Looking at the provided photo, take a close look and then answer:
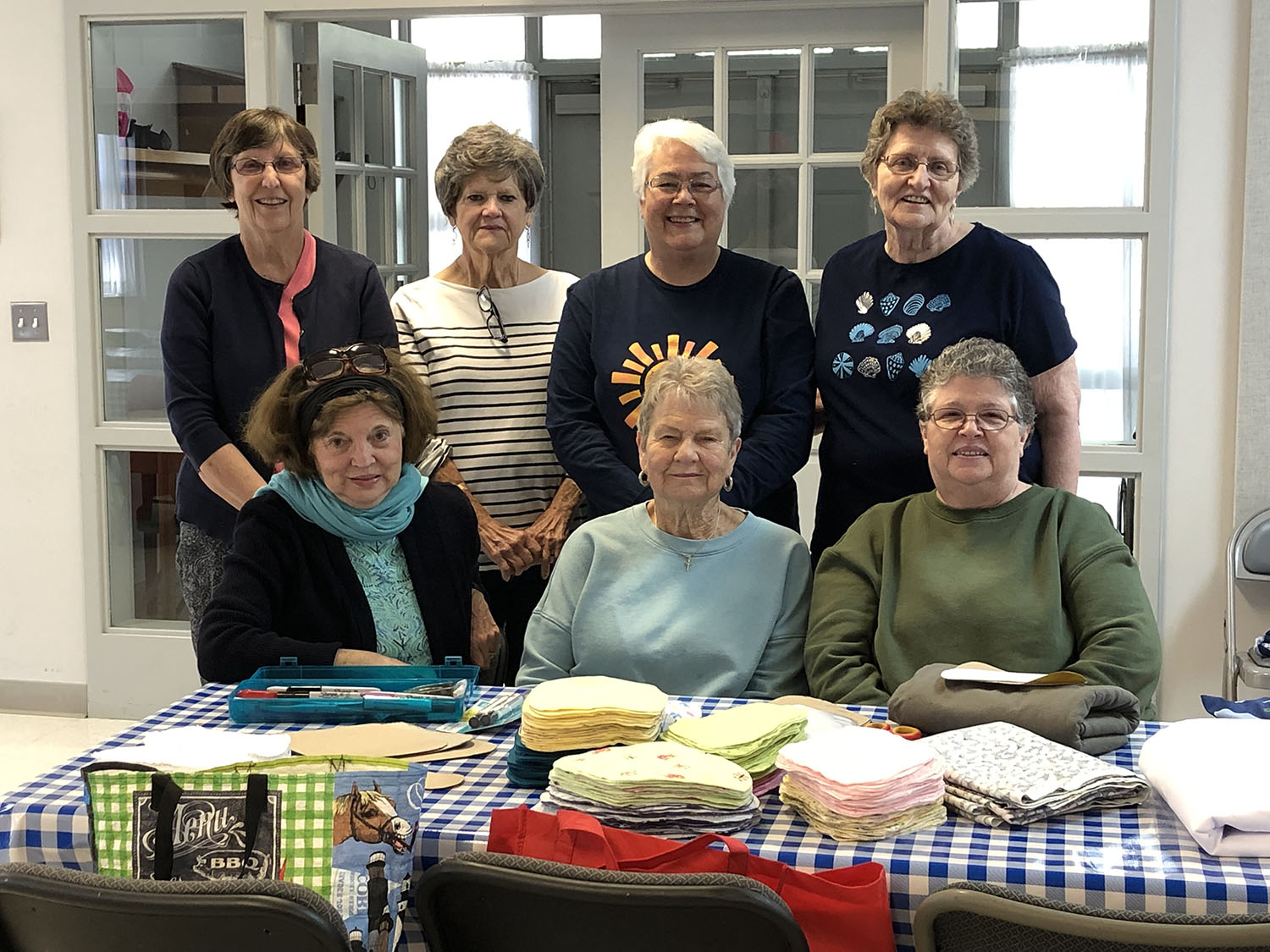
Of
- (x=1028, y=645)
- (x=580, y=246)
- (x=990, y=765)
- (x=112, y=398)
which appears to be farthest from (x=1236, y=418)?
(x=580, y=246)

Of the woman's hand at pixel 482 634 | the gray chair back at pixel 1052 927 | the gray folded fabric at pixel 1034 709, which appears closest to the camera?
the gray chair back at pixel 1052 927

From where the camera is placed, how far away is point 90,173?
4086mm

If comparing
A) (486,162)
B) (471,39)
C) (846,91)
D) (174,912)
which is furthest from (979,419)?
(471,39)

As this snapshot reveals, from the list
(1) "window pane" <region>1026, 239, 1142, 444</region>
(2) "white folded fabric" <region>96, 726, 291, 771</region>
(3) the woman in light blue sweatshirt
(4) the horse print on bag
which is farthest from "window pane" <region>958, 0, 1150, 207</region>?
(4) the horse print on bag

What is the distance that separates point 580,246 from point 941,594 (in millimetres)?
4822

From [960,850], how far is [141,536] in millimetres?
3523

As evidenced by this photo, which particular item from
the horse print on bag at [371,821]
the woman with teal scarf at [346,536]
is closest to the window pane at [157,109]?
the woman with teal scarf at [346,536]

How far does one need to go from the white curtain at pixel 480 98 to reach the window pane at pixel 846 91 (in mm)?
3022

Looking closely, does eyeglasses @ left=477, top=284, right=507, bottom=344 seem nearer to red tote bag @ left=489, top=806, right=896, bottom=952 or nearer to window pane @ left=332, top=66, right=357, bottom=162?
red tote bag @ left=489, top=806, right=896, bottom=952

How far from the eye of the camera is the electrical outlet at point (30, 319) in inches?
164

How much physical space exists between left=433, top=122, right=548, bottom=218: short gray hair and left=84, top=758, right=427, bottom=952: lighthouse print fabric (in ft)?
5.27

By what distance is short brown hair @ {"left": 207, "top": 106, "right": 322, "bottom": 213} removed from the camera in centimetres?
269

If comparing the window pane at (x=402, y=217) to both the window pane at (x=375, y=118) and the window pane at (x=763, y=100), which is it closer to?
the window pane at (x=375, y=118)

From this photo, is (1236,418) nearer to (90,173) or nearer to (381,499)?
(381,499)
